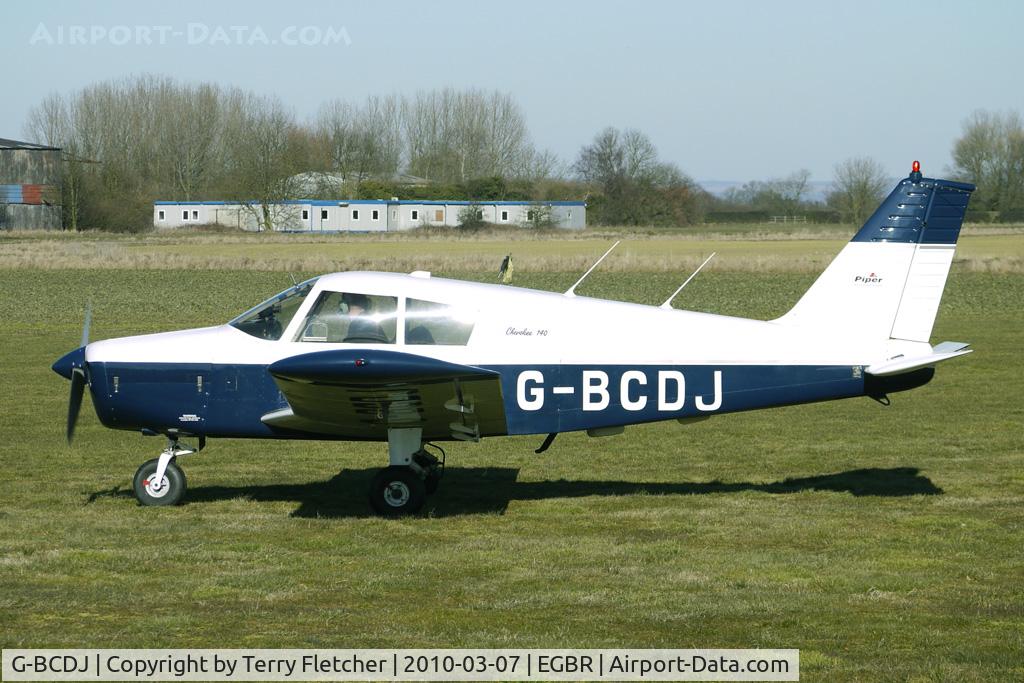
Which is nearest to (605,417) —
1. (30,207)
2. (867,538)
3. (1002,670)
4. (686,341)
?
(686,341)

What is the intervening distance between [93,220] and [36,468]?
8229 cm

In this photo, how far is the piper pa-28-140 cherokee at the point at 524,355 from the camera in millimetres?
9039

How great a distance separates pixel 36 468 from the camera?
11.6 metres

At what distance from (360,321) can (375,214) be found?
8590 cm

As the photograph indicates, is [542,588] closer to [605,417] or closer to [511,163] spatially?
[605,417]

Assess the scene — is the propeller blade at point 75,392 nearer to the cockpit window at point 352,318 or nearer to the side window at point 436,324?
the cockpit window at point 352,318

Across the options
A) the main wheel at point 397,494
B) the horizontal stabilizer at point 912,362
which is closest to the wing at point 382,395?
the main wheel at point 397,494

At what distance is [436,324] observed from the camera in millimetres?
9039

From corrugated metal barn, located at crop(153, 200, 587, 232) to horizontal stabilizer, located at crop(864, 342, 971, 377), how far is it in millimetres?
82333

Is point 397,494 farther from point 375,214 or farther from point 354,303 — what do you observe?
point 375,214

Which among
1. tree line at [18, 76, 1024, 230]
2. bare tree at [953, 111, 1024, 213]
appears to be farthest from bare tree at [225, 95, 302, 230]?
bare tree at [953, 111, 1024, 213]

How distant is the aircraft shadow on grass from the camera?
9.95 meters

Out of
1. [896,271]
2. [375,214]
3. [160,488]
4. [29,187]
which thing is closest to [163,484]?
[160,488]

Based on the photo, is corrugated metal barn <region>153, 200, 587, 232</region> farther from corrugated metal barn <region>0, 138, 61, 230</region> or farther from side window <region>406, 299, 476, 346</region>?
side window <region>406, 299, 476, 346</region>
